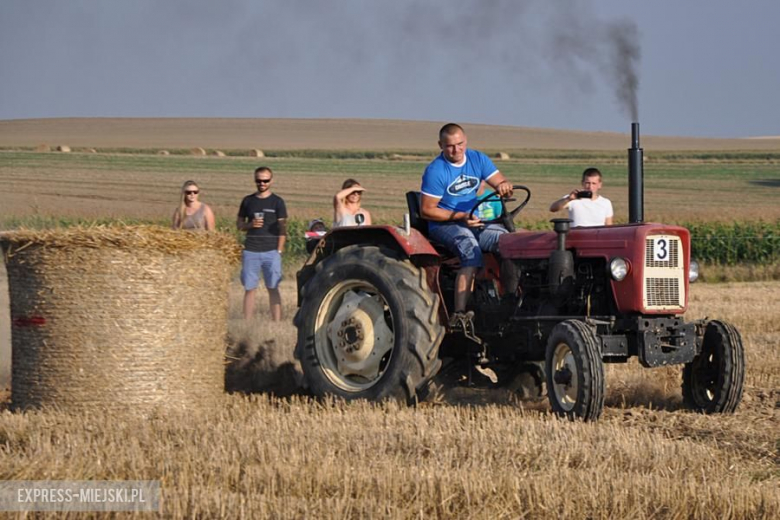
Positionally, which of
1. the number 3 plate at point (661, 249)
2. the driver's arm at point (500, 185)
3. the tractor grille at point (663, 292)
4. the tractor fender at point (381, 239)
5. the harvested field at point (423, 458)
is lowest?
the harvested field at point (423, 458)

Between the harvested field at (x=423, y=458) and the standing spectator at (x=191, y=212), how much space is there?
2.54 meters

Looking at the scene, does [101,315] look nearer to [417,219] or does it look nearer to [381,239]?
[381,239]

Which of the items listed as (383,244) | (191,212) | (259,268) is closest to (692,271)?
(383,244)

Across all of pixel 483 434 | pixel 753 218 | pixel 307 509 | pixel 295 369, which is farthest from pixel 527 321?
pixel 753 218

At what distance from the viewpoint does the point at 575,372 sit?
6.54 metres

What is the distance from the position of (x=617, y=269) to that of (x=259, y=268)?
15.7ft

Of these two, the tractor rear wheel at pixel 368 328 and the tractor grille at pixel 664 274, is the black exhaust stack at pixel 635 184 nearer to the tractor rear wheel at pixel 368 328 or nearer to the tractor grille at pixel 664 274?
the tractor grille at pixel 664 274

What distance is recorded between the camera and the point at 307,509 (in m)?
4.40

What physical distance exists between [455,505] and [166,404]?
2731 mm

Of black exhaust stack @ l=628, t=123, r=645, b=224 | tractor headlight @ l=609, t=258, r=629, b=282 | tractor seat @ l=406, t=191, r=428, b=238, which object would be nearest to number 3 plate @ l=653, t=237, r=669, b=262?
tractor headlight @ l=609, t=258, r=629, b=282

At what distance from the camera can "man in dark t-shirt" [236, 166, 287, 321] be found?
10.7m

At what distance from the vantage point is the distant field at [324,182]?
2638 cm

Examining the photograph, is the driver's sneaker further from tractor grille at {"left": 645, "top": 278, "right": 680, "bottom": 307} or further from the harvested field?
tractor grille at {"left": 645, "top": 278, "right": 680, "bottom": 307}

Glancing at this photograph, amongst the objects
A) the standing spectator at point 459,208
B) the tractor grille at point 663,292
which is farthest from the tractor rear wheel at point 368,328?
the tractor grille at point 663,292
